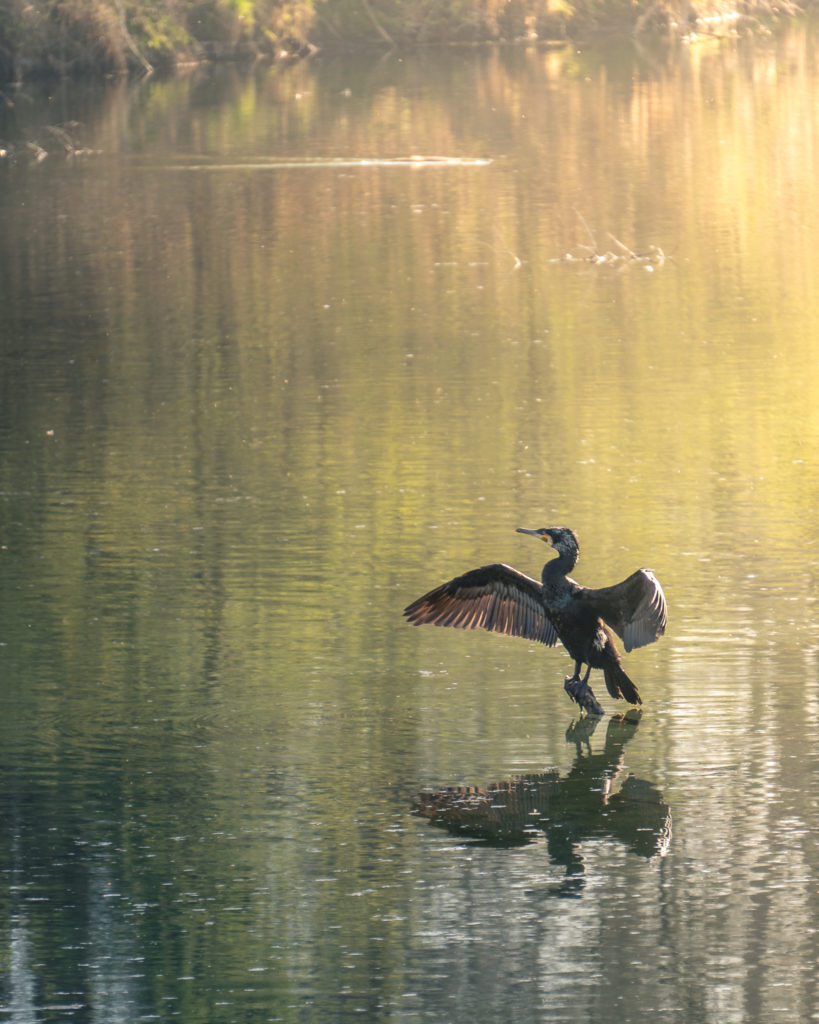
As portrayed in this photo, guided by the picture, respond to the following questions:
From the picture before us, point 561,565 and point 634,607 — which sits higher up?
point 561,565

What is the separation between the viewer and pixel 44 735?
9094mm

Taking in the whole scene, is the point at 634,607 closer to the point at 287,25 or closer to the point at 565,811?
the point at 565,811

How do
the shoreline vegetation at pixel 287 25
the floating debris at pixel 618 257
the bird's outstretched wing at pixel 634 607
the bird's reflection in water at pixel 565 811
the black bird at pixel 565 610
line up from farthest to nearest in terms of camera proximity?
the shoreline vegetation at pixel 287 25 < the floating debris at pixel 618 257 < the black bird at pixel 565 610 < the bird's outstretched wing at pixel 634 607 < the bird's reflection in water at pixel 565 811

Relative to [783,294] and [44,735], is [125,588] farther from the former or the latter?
[783,294]

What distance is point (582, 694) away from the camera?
9.02m

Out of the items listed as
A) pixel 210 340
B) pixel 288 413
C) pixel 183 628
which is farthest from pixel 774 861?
pixel 210 340

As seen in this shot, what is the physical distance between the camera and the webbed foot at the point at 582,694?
356 inches

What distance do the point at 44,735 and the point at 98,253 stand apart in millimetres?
17244

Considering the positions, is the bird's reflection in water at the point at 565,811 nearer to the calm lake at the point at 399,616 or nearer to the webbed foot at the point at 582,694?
the calm lake at the point at 399,616

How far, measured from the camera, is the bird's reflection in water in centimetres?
770

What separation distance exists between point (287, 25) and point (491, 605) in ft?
173

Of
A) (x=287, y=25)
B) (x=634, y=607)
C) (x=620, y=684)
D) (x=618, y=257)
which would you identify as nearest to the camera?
(x=634, y=607)

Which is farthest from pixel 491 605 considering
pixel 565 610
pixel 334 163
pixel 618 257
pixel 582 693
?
pixel 334 163

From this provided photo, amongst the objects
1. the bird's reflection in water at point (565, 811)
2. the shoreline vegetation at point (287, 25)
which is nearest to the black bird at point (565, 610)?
the bird's reflection in water at point (565, 811)
